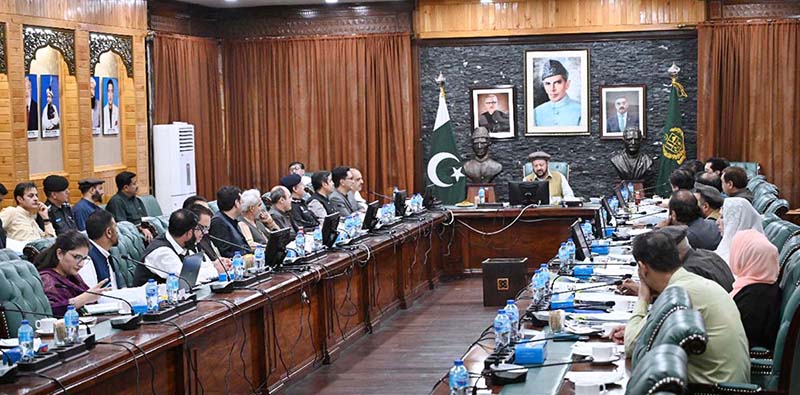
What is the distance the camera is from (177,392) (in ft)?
17.6

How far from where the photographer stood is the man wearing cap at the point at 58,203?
9.64m

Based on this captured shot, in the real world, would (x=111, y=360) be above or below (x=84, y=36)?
below

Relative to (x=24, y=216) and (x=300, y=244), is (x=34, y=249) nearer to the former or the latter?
(x=300, y=244)

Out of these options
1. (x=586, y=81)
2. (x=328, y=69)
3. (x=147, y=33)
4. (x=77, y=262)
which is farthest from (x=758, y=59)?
(x=77, y=262)

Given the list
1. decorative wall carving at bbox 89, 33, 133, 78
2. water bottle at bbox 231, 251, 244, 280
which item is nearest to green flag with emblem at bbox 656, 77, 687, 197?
decorative wall carving at bbox 89, 33, 133, 78

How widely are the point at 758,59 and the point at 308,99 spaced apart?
5.59m

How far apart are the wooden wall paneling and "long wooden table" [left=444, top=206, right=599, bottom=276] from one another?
3210 millimetres

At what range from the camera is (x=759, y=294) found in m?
5.35

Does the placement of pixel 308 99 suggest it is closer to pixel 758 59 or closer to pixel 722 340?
pixel 758 59

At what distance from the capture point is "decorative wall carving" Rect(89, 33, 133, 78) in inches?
440

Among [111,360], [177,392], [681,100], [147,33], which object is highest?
[147,33]

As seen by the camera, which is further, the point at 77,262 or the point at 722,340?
the point at 77,262

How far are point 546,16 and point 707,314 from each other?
989cm

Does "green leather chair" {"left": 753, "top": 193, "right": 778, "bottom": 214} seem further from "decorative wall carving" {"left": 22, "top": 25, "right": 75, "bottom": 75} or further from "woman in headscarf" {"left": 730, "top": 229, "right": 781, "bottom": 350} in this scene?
"decorative wall carving" {"left": 22, "top": 25, "right": 75, "bottom": 75}
